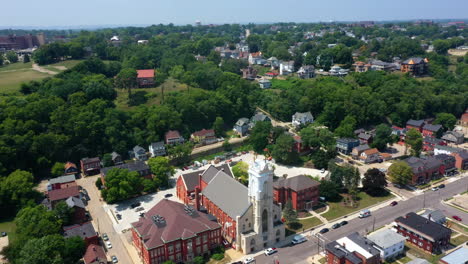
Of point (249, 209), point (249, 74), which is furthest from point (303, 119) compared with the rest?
point (249, 209)

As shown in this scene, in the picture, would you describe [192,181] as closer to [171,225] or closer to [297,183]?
[171,225]

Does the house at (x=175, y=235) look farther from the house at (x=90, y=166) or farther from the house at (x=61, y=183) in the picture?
the house at (x=90, y=166)

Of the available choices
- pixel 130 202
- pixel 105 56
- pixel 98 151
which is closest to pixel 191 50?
pixel 105 56

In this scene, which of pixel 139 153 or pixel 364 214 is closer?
pixel 364 214

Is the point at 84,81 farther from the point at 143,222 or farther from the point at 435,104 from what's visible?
the point at 435,104

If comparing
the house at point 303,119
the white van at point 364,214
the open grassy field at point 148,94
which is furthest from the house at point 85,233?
the house at point 303,119

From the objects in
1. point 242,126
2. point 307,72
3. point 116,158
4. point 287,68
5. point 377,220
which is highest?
point 287,68

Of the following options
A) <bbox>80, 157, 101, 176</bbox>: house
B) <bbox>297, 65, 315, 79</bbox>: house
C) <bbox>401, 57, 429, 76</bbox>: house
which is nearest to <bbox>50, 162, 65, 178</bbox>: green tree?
<bbox>80, 157, 101, 176</bbox>: house

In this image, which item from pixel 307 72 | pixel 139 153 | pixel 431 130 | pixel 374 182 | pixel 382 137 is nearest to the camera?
pixel 374 182
